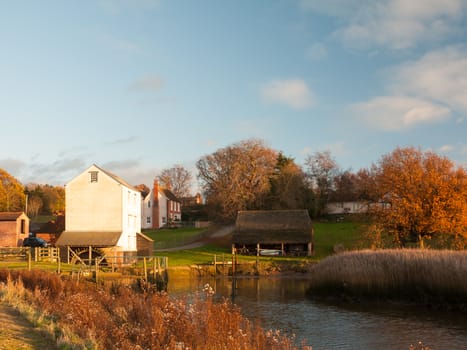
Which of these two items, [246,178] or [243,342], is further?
[246,178]

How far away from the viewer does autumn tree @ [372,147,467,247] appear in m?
40.6

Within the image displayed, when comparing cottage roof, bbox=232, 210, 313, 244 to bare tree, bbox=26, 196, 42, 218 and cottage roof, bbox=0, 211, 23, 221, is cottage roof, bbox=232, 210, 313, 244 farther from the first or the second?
bare tree, bbox=26, 196, 42, 218

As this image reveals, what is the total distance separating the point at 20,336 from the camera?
11109 mm

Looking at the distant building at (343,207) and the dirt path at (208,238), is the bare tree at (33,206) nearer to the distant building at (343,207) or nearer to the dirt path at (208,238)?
the dirt path at (208,238)

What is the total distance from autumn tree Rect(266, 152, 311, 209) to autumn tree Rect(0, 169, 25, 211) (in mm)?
49651

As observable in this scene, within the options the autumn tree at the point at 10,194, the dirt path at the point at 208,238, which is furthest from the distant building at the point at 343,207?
the autumn tree at the point at 10,194

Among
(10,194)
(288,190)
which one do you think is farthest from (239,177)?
(10,194)

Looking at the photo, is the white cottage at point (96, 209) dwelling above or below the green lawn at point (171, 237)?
above

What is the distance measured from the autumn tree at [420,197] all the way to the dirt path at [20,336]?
3475 cm

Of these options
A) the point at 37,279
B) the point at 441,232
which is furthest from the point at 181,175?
the point at 37,279

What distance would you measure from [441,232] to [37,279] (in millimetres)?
33676

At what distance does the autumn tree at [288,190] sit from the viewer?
247ft

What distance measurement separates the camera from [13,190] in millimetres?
96438

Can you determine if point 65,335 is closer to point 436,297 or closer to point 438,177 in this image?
point 436,297
